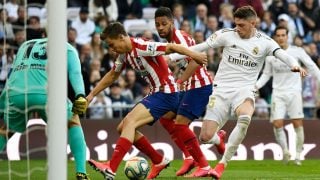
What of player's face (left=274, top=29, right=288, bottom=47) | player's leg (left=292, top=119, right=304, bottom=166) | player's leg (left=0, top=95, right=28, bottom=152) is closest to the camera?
player's leg (left=0, top=95, right=28, bottom=152)

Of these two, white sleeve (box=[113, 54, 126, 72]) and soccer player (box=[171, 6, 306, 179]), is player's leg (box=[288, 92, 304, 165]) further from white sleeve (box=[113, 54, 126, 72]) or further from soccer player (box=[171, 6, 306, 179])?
white sleeve (box=[113, 54, 126, 72])

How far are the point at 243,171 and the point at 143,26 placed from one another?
7330 mm

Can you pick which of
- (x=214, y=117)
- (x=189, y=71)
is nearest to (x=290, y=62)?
(x=214, y=117)

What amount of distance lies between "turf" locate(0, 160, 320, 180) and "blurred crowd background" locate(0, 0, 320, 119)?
99.3 inches

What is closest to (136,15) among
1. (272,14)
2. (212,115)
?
(272,14)

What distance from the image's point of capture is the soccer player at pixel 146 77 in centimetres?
1158

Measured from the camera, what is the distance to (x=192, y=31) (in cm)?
2128

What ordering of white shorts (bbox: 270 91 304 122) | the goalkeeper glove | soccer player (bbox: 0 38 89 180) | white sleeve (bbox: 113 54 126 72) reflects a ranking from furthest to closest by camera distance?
white shorts (bbox: 270 91 304 122) < white sleeve (bbox: 113 54 126 72) < soccer player (bbox: 0 38 89 180) < the goalkeeper glove

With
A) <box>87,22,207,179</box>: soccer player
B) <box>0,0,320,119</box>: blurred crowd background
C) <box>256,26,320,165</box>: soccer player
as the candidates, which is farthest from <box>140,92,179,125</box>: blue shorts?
<box>0,0,320,119</box>: blurred crowd background

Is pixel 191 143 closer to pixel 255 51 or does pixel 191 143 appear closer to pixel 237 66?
pixel 237 66

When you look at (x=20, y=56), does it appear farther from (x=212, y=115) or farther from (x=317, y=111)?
(x=317, y=111)

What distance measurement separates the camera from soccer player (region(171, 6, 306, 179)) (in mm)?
12656

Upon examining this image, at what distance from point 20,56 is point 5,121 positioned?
0.82 meters

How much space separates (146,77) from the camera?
1220 cm
